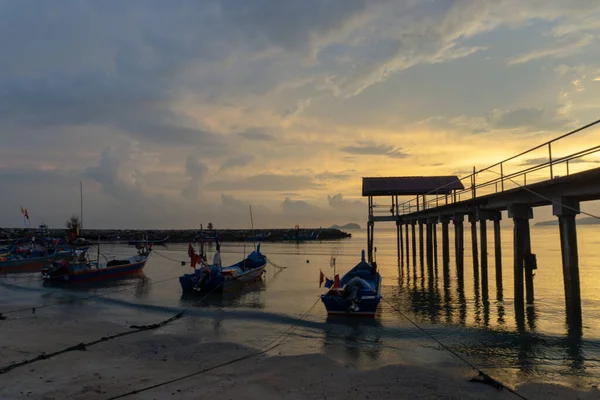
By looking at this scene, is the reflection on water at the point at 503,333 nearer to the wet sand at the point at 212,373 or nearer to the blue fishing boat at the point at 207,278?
the wet sand at the point at 212,373

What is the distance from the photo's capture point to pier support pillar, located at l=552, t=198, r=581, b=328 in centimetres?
1596

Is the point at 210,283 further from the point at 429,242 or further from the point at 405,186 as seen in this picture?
the point at 405,186

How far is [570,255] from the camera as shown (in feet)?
52.3

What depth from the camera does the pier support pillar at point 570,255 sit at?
52.4 ft

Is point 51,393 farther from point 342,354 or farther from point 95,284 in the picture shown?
point 95,284

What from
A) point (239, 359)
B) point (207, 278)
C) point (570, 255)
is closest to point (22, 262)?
point (207, 278)

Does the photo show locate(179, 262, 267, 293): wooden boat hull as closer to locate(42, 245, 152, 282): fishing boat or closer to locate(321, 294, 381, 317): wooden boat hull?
locate(321, 294, 381, 317): wooden boat hull

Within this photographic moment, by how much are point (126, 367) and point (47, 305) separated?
1438cm

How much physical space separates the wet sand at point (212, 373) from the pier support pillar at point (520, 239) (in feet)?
30.7

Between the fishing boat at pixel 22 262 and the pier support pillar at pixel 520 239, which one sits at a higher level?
the pier support pillar at pixel 520 239

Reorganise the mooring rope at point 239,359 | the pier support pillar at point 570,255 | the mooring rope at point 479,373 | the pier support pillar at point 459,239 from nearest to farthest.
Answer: the mooring rope at point 239,359 → the mooring rope at point 479,373 → the pier support pillar at point 570,255 → the pier support pillar at point 459,239

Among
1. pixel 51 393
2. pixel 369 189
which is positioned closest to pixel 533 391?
pixel 51 393

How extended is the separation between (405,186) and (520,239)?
2371cm

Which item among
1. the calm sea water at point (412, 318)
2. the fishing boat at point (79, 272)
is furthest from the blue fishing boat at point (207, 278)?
the fishing boat at point (79, 272)
